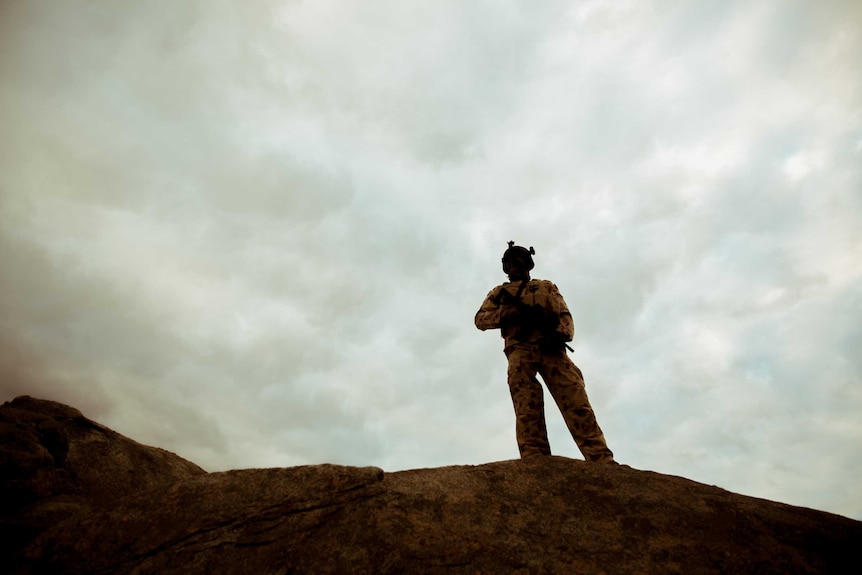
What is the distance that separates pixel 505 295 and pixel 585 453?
8.52 ft

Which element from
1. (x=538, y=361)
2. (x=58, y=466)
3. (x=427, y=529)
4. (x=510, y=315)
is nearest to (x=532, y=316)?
(x=510, y=315)

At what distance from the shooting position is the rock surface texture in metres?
3.21

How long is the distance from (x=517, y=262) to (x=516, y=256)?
122 millimetres

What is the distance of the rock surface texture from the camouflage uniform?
207 cm

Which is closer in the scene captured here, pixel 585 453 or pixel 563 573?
pixel 563 573

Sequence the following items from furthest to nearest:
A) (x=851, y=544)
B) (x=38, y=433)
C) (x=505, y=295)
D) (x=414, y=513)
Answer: (x=505, y=295)
(x=38, y=433)
(x=414, y=513)
(x=851, y=544)

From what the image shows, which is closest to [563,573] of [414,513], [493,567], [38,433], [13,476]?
[493,567]

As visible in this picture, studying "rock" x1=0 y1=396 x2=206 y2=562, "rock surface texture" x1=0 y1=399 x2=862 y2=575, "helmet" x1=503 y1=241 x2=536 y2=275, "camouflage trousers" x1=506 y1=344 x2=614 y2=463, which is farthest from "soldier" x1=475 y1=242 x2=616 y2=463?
"rock" x1=0 y1=396 x2=206 y2=562

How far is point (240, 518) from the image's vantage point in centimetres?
350

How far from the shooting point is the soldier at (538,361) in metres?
6.28

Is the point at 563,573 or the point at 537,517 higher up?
the point at 537,517

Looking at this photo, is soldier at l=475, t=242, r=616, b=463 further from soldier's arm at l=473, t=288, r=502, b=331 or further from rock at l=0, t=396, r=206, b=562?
rock at l=0, t=396, r=206, b=562

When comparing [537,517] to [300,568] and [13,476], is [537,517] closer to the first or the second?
[300,568]

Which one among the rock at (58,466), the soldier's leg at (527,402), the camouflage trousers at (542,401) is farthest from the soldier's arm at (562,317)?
the rock at (58,466)
